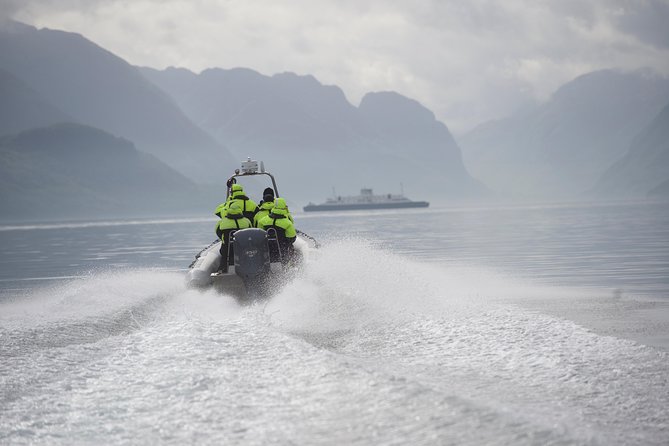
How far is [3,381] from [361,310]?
5.97 m

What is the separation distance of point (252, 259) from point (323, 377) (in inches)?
260

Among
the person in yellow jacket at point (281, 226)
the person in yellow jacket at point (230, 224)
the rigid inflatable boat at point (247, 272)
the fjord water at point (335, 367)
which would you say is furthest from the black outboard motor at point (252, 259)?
the person in yellow jacket at point (281, 226)

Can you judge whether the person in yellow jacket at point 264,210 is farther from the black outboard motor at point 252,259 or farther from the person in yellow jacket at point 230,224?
the black outboard motor at point 252,259

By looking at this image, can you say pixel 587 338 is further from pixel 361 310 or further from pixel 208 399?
pixel 208 399

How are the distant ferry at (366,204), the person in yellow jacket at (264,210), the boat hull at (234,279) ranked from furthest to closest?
the distant ferry at (366,204) < the person in yellow jacket at (264,210) < the boat hull at (234,279)

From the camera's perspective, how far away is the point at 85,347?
365 inches

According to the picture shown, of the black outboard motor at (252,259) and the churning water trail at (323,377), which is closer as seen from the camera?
the churning water trail at (323,377)

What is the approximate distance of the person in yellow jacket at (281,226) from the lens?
1566cm

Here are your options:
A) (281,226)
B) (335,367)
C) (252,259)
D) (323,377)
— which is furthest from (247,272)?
(323,377)

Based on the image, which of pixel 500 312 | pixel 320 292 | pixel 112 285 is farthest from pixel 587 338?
pixel 112 285

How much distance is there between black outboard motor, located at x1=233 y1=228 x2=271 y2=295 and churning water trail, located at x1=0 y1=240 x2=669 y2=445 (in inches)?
30.7

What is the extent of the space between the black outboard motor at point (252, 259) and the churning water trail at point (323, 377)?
2.56 feet

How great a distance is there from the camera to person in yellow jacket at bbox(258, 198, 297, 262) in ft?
51.4

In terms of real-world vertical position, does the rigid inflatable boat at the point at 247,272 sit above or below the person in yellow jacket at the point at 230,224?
below
